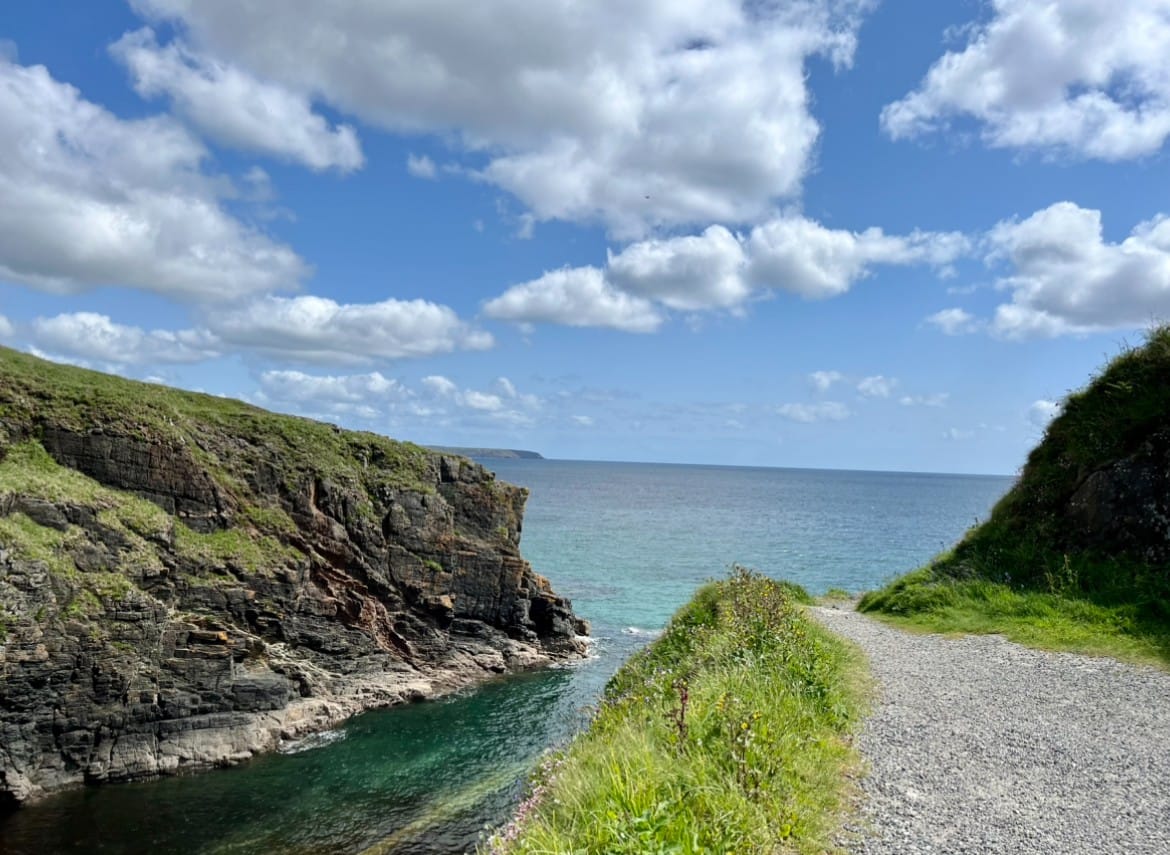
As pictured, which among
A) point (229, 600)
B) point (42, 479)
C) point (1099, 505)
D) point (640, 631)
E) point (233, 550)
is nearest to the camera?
point (1099, 505)

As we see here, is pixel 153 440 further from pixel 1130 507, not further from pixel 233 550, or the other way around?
pixel 1130 507

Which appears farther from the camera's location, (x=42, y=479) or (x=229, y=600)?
(x=229, y=600)

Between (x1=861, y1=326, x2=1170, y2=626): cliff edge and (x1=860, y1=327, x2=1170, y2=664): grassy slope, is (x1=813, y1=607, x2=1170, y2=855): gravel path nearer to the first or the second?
(x1=860, y1=327, x2=1170, y2=664): grassy slope

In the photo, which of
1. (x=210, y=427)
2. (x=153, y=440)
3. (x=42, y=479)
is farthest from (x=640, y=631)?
(x=42, y=479)

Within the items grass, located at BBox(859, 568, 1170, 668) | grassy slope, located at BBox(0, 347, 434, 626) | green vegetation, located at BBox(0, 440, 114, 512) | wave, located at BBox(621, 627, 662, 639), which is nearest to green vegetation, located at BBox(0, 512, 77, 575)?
grassy slope, located at BBox(0, 347, 434, 626)

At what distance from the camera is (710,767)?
275 inches

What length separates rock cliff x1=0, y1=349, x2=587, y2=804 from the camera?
24062 millimetres

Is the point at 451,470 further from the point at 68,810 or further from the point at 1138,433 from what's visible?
the point at 1138,433

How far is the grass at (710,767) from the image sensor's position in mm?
5926

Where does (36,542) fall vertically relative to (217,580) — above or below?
above

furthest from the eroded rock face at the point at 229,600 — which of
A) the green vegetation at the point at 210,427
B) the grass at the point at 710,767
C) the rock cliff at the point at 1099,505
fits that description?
the rock cliff at the point at 1099,505

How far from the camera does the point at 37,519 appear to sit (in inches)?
1013

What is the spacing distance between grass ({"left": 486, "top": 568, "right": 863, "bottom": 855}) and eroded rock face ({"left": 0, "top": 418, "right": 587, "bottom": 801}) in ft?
70.5

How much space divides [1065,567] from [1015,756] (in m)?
10.7
